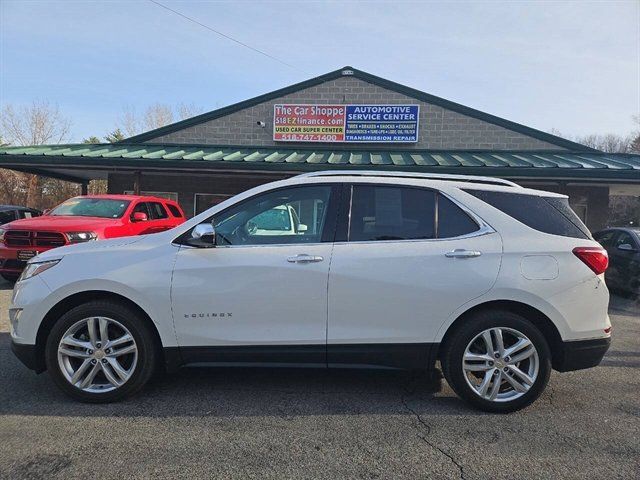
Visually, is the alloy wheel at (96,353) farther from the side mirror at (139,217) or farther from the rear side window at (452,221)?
the side mirror at (139,217)

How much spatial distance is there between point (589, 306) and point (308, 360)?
7.40 ft

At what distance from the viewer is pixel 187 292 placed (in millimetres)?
3578

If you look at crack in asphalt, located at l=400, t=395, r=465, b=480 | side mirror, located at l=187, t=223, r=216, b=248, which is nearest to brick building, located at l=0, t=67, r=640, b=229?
side mirror, located at l=187, t=223, r=216, b=248

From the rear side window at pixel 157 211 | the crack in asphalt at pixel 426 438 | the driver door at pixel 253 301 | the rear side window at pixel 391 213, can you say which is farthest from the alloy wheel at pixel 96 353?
the rear side window at pixel 157 211

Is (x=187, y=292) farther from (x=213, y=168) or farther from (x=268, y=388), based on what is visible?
(x=213, y=168)

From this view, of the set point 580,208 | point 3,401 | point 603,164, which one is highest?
point 603,164

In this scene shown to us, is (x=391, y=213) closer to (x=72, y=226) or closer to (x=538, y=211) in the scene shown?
(x=538, y=211)

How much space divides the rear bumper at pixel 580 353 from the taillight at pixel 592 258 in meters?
0.56

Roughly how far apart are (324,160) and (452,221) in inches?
333

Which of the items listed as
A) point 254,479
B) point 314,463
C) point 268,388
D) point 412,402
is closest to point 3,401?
point 268,388

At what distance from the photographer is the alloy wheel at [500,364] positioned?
3.56 metres

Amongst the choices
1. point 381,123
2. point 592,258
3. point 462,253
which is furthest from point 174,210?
point 592,258

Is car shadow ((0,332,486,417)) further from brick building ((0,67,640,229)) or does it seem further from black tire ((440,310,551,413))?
brick building ((0,67,640,229))

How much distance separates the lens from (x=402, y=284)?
11.6 feet
